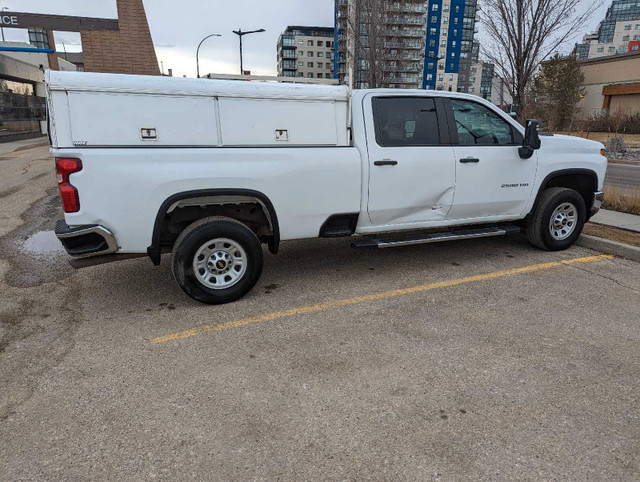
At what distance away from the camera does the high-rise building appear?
19562 mm

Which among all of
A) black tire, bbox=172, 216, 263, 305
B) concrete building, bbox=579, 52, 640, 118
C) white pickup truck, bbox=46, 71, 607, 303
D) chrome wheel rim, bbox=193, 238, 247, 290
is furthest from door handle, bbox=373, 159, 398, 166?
concrete building, bbox=579, 52, 640, 118

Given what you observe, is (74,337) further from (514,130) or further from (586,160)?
(586,160)

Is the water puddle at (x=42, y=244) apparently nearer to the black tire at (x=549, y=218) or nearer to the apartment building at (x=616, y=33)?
the black tire at (x=549, y=218)

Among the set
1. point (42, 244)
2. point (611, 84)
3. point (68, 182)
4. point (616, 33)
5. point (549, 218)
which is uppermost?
point (616, 33)

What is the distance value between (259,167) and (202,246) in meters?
0.88

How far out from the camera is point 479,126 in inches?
211

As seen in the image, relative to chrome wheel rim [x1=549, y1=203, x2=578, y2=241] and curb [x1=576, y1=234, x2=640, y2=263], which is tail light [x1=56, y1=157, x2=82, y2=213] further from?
curb [x1=576, y1=234, x2=640, y2=263]

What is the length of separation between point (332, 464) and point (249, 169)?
2636 millimetres

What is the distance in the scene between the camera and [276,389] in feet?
10.00

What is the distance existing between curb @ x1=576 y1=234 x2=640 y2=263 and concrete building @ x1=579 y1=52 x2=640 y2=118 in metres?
47.8

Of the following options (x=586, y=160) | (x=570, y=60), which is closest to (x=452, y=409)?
(x=586, y=160)

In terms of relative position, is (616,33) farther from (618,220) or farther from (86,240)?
(86,240)

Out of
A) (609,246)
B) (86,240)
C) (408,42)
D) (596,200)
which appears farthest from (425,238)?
(408,42)

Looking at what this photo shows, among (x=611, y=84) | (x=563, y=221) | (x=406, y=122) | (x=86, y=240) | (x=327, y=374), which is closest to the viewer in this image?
(x=327, y=374)
